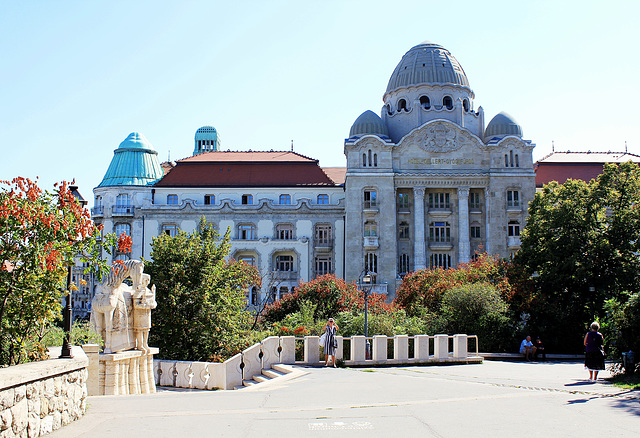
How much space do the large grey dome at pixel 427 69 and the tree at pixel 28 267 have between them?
5847 centimetres

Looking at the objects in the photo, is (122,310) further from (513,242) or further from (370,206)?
(513,242)

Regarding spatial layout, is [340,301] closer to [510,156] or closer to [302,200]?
[302,200]

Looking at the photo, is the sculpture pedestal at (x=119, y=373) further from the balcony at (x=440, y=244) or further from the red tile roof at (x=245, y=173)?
the red tile roof at (x=245, y=173)

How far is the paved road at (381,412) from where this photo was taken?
9945mm

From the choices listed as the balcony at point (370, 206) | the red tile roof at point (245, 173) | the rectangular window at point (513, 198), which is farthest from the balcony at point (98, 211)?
the rectangular window at point (513, 198)

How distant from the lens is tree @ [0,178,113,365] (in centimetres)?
1045

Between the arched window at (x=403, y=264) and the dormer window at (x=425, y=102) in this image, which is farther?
the dormer window at (x=425, y=102)

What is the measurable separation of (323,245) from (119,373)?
47.5m

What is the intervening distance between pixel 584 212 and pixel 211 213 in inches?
1486

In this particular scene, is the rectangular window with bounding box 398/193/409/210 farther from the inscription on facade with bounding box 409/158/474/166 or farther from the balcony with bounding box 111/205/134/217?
the balcony with bounding box 111/205/134/217

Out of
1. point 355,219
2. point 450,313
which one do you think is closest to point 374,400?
point 450,313

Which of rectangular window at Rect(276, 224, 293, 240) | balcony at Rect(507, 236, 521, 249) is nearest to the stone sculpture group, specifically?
rectangular window at Rect(276, 224, 293, 240)

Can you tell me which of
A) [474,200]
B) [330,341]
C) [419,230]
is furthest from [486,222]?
[330,341]

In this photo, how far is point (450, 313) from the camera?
34406mm
